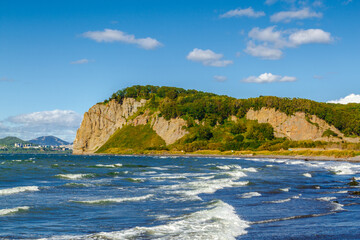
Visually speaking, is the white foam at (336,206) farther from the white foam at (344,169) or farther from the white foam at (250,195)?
the white foam at (344,169)

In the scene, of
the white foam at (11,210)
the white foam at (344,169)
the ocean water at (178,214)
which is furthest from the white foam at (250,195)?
the white foam at (344,169)

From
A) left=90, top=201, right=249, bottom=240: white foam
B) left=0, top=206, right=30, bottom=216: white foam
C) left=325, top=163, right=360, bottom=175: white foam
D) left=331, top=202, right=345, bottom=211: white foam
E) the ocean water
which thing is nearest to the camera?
left=90, top=201, right=249, bottom=240: white foam

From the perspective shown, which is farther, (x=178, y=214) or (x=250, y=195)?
(x=250, y=195)

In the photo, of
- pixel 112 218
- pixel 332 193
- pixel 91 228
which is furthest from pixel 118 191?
pixel 332 193

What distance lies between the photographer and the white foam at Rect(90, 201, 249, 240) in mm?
17125

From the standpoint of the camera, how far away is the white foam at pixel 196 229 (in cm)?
1712

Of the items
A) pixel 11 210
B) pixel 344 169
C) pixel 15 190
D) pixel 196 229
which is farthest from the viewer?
pixel 344 169

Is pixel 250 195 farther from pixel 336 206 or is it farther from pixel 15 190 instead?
pixel 15 190

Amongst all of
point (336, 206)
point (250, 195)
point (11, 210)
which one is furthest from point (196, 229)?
point (250, 195)

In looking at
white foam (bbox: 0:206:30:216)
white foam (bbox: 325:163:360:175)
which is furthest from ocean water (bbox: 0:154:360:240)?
white foam (bbox: 325:163:360:175)

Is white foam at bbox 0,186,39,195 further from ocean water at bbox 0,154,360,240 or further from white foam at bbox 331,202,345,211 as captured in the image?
white foam at bbox 331,202,345,211

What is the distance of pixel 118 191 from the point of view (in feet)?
115

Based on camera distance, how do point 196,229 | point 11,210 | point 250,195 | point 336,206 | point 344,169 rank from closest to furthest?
point 196,229, point 11,210, point 336,206, point 250,195, point 344,169

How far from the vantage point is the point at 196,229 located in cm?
1858
